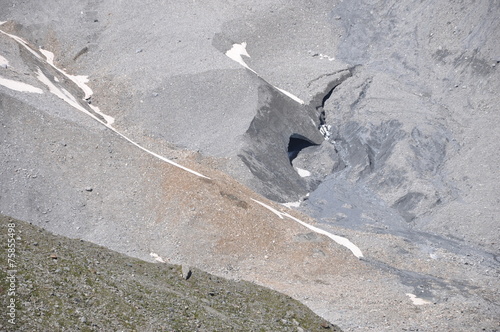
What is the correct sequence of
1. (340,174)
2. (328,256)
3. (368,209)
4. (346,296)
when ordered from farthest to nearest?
(340,174) < (368,209) < (328,256) < (346,296)

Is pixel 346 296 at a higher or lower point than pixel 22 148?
higher

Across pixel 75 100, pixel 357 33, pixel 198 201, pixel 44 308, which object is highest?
pixel 357 33

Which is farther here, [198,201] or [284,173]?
[284,173]

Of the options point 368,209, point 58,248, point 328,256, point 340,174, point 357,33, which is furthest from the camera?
point 357,33

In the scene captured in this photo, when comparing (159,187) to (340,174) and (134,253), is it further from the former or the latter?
(340,174)

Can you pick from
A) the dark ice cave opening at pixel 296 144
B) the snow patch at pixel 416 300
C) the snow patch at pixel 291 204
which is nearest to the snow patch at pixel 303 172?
the dark ice cave opening at pixel 296 144

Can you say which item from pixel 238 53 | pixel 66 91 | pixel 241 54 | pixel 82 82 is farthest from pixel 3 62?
pixel 241 54

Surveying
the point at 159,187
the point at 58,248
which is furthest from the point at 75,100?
the point at 58,248
